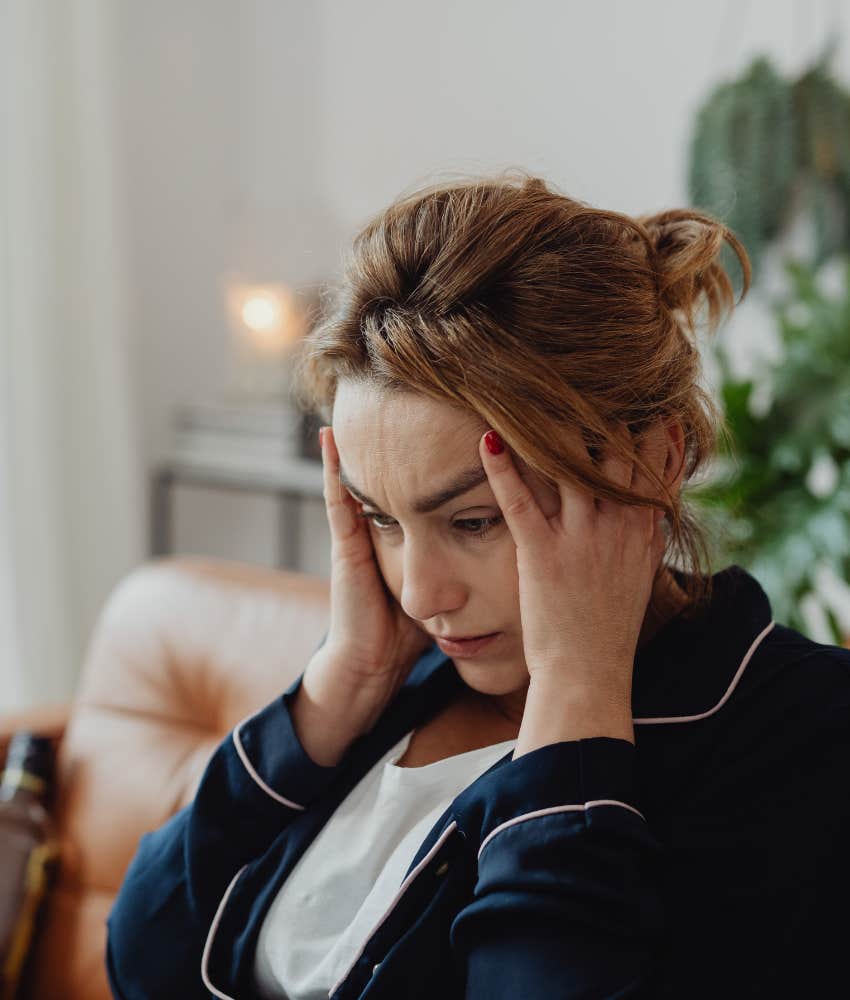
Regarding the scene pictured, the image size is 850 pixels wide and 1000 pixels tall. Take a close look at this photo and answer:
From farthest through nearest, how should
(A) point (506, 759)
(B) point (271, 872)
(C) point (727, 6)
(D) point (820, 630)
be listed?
(C) point (727, 6), (D) point (820, 630), (B) point (271, 872), (A) point (506, 759)

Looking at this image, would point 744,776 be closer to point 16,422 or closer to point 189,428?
point 16,422

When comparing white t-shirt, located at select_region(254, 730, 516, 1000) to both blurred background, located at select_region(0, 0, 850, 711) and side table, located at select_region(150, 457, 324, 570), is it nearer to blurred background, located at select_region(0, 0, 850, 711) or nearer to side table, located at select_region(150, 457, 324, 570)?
blurred background, located at select_region(0, 0, 850, 711)

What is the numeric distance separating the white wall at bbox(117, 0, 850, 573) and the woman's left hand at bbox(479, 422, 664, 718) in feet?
5.97

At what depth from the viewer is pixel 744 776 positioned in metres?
0.85

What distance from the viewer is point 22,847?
4.84 ft

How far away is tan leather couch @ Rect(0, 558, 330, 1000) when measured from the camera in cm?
151

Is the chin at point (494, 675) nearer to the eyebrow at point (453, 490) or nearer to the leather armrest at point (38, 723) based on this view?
the eyebrow at point (453, 490)

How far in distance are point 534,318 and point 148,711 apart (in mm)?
1046

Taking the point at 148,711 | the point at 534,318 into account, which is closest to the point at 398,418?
the point at 534,318

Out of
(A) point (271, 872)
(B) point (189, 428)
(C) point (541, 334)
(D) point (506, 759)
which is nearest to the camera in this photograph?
(C) point (541, 334)

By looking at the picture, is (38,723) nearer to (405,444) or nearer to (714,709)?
(405,444)

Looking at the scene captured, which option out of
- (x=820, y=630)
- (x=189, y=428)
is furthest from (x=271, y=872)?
(x=189, y=428)

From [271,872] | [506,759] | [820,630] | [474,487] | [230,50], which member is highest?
[230,50]

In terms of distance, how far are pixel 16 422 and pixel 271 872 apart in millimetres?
1724
